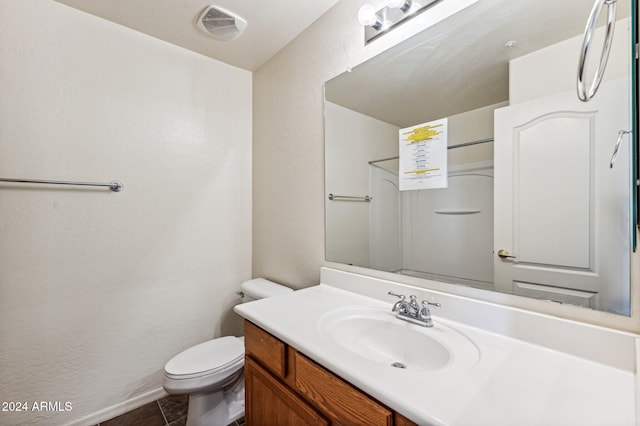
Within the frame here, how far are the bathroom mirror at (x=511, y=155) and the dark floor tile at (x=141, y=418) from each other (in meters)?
1.51

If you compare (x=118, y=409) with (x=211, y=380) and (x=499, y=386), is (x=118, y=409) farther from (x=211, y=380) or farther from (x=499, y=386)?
(x=499, y=386)

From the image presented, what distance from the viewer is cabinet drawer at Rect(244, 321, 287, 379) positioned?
0.92m

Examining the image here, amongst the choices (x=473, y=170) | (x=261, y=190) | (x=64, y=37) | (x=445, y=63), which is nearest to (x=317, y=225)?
(x=261, y=190)

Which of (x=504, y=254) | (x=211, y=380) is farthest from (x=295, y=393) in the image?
(x=504, y=254)

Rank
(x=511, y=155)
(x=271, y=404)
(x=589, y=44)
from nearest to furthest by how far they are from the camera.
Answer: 1. (x=589, y=44)
2. (x=511, y=155)
3. (x=271, y=404)

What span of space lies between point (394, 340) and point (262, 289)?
37.5 inches

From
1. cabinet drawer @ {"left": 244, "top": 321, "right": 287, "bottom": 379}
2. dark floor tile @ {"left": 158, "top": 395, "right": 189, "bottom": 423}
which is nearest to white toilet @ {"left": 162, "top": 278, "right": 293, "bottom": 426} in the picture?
dark floor tile @ {"left": 158, "top": 395, "right": 189, "bottom": 423}

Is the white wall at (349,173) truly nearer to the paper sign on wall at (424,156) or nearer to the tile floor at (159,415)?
the paper sign on wall at (424,156)

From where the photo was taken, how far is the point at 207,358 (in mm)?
1440

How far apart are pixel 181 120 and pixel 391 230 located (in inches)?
60.4

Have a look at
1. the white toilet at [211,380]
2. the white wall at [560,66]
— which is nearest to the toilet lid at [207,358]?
the white toilet at [211,380]

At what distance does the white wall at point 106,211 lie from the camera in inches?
52.4

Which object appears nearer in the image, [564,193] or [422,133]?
[564,193]

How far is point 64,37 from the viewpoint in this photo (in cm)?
142
